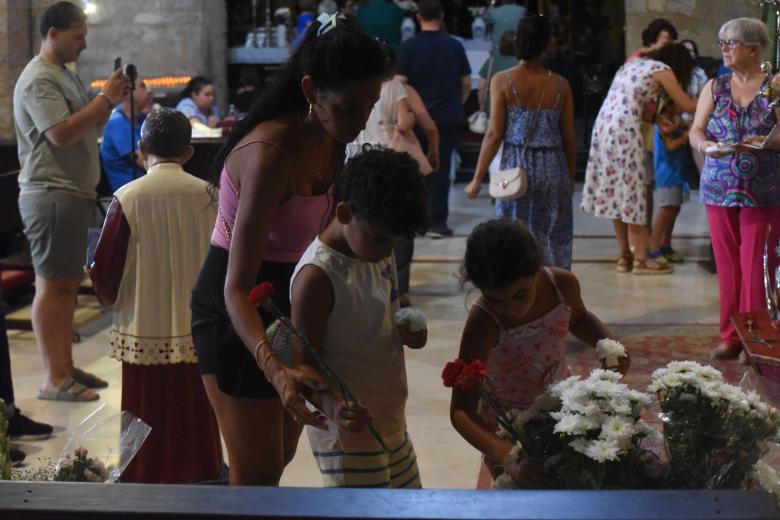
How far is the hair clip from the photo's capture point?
96.1 inches

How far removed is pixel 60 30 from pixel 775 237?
2.98 meters

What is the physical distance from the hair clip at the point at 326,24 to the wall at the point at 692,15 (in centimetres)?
292

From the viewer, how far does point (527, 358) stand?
2785 mm

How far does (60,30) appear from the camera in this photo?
4953mm

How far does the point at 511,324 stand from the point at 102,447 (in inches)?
35.6

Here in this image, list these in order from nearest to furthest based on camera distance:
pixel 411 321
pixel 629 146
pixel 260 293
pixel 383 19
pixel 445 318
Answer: pixel 260 293 → pixel 411 321 → pixel 445 318 → pixel 629 146 → pixel 383 19

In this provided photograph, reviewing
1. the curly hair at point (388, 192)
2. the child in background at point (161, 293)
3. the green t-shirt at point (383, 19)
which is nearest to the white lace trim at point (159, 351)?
the child in background at point (161, 293)

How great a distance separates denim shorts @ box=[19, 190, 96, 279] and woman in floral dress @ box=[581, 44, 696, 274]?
338cm

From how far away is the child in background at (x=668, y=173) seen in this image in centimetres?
761

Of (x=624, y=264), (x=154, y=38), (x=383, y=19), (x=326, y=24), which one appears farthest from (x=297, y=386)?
(x=154, y=38)

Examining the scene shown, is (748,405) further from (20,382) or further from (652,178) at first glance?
(652,178)

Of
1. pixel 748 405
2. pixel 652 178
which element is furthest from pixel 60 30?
pixel 652 178

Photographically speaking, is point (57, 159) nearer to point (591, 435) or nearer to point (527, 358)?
point (527, 358)

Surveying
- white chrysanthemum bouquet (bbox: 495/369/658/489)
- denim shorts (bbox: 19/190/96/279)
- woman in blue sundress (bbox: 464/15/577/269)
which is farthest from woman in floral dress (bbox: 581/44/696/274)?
white chrysanthemum bouquet (bbox: 495/369/658/489)
